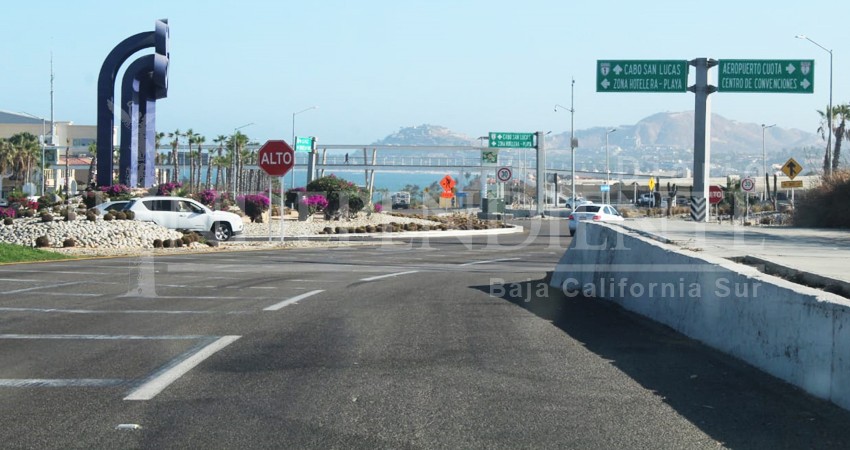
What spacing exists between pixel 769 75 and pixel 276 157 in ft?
62.2

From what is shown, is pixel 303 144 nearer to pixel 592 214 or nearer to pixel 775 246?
pixel 592 214

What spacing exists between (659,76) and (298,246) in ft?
49.9

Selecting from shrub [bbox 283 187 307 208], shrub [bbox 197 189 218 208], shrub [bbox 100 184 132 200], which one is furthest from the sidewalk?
shrub [bbox 283 187 307 208]

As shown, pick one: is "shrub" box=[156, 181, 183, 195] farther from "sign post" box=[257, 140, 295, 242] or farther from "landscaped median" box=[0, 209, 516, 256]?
"sign post" box=[257, 140, 295, 242]

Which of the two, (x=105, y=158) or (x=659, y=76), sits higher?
(x=659, y=76)

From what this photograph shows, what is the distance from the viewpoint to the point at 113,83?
132 feet

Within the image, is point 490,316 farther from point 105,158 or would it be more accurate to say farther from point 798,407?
point 105,158

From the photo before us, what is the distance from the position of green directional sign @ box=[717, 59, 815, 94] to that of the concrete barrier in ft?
71.3

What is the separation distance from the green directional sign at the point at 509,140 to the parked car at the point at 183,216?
4722cm

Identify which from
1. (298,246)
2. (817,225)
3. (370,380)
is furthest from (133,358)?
(817,225)

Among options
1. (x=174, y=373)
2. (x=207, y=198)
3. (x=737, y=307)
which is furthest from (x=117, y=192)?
(x=737, y=307)

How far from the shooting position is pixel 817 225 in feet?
95.6

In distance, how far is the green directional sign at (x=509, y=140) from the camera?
77688mm

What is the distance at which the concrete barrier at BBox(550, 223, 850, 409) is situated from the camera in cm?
Answer: 736
